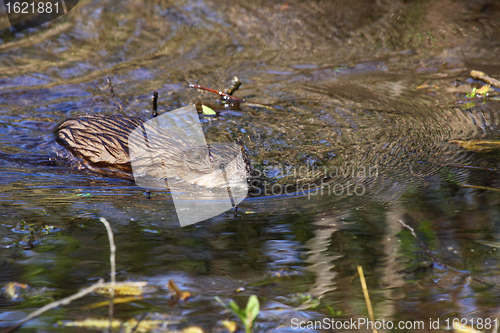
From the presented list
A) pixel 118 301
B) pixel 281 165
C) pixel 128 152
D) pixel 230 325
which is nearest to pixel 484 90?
pixel 281 165

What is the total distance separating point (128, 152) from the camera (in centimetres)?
374

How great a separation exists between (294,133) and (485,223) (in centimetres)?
197

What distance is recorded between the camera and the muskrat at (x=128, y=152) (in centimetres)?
337

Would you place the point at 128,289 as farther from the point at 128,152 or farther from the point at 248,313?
the point at 128,152

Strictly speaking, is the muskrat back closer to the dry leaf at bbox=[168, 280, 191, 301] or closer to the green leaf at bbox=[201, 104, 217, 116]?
the green leaf at bbox=[201, 104, 217, 116]

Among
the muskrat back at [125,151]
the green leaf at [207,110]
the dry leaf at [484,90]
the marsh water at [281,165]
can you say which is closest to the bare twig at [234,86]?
the marsh water at [281,165]

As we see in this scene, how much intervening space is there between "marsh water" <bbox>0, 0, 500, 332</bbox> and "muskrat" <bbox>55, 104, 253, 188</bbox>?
0.50ft

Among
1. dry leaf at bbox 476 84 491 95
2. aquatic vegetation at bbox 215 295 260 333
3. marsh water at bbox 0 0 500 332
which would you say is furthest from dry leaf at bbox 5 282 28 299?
dry leaf at bbox 476 84 491 95

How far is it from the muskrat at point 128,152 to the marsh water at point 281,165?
0.50 ft

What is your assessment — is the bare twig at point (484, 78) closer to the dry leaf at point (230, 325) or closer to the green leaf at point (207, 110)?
the green leaf at point (207, 110)

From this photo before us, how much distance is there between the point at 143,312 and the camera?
2016 mm

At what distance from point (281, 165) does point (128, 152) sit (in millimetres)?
1270

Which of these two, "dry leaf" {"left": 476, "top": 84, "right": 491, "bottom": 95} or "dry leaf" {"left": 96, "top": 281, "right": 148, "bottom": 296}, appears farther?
"dry leaf" {"left": 476, "top": 84, "right": 491, "bottom": 95}

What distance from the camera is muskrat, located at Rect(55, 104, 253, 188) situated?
11.0 feet
